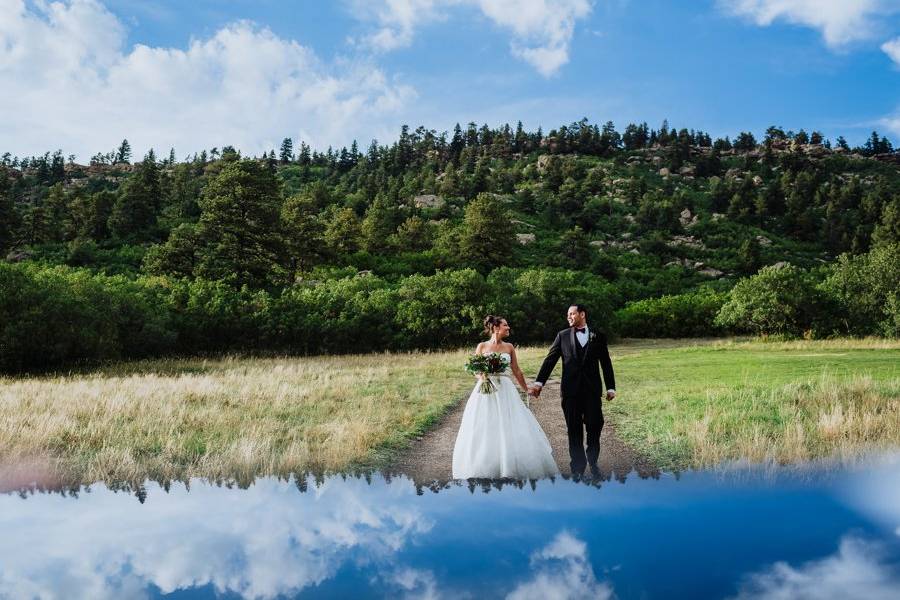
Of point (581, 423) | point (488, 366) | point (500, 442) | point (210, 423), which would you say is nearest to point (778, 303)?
point (581, 423)

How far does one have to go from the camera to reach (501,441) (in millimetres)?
9703

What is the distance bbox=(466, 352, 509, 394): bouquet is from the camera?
10.1 meters

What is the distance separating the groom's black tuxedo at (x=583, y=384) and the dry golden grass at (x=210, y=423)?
13.3 ft

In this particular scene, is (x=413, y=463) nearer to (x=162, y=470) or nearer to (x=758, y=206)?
(x=162, y=470)

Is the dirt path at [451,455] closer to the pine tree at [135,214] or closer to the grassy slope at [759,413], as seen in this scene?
the grassy slope at [759,413]

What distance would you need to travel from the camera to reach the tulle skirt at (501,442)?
31.6ft

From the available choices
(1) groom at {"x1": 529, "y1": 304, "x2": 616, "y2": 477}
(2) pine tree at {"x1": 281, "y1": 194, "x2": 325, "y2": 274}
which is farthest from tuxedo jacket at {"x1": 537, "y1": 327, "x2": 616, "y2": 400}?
(2) pine tree at {"x1": 281, "y1": 194, "x2": 325, "y2": 274}

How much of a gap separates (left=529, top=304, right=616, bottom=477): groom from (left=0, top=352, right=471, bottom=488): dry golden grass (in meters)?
4.05

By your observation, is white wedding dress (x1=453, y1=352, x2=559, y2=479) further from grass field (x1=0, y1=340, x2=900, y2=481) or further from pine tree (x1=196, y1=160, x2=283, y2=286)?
pine tree (x1=196, y1=160, x2=283, y2=286)

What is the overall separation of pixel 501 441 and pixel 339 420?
21.2ft

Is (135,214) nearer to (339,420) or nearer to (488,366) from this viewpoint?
(339,420)

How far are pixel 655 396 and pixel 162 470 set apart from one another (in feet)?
47.9

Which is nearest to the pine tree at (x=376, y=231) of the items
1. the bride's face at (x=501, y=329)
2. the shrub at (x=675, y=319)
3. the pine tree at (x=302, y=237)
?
the pine tree at (x=302, y=237)

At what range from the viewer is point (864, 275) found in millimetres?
52938
